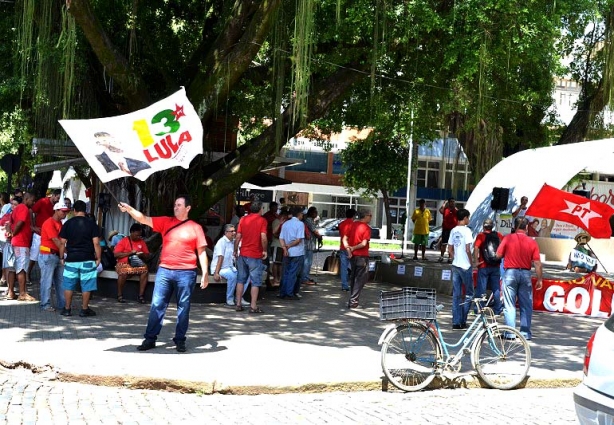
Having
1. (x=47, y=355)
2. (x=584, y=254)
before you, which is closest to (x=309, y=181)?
(x=584, y=254)

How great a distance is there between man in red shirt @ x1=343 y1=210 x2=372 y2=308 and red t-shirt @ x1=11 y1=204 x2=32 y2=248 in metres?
5.60

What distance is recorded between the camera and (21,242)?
50.9ft

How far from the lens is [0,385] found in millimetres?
8938

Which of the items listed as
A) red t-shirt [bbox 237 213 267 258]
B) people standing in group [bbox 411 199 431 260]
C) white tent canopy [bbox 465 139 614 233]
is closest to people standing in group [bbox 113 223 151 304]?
red t-shirt [bbox 237 213 267 258]

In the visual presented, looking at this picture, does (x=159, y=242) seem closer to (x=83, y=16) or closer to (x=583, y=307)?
(x=83, y=16)

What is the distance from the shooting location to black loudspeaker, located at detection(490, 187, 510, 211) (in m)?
21.5

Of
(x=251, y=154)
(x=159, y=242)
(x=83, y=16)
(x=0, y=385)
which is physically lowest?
(x=0, y=385)

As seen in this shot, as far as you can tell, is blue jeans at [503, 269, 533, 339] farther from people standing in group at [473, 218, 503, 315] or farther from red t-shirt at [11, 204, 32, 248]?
red t-shirt at [11, 204, 32, 248]

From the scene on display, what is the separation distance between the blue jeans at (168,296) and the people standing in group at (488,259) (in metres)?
5.57

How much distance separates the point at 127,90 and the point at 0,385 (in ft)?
25.0

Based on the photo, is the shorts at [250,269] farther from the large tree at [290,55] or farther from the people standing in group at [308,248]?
the people standing in group at [308,248]

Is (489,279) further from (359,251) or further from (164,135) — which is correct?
(164,135)

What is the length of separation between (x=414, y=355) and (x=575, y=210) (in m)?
9.37

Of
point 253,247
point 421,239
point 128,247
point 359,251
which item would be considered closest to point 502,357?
point 253,247
